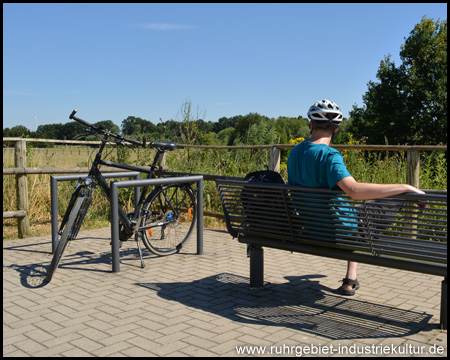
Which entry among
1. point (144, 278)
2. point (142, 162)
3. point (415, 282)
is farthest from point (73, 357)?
point (142, 162)

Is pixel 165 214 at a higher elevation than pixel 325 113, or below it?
below

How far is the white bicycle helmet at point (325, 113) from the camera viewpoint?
442 centimetres

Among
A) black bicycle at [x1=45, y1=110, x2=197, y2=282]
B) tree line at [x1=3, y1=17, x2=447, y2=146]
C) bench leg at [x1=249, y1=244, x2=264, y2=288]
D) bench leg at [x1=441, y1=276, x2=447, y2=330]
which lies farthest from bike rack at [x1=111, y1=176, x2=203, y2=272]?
tree line at [x1=3, y1=17, x2=447, y2=146]

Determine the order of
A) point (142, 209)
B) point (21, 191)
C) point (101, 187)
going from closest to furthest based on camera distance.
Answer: point (101, 187)
point (142, 209)
point (21, 191)

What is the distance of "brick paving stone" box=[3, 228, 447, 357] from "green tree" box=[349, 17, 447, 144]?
39732 mm

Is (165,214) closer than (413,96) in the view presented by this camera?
Yes

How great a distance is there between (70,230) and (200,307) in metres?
1.86

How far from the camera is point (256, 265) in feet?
16.5

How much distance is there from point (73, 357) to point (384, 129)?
44.5 m

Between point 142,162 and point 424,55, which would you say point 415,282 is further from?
point 424,55

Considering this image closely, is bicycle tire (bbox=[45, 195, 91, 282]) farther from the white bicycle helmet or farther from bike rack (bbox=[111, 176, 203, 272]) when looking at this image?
the white bicycle helmet

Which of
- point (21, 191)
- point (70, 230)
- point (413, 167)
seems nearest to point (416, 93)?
point (413, 167)

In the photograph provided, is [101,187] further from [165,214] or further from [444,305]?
[444,305]

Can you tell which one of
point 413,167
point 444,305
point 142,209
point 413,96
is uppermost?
point 413,96
